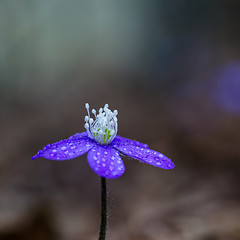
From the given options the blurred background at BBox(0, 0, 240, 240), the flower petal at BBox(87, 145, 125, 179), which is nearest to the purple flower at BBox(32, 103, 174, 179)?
the flower petal at BBox(87, 145, 125, 179)

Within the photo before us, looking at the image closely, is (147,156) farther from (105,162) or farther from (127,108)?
(127,108)

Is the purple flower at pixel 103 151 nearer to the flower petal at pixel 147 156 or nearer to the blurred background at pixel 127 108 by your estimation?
the flower petal at pixel 147 156

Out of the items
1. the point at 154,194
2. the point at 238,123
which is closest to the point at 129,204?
the point at 154,194

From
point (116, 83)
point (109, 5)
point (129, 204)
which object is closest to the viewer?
point (129, 204)

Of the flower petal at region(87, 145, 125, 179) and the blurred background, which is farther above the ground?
the blurred background

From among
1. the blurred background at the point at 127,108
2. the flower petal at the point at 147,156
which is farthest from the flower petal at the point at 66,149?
the blurred background at the point at 127,108

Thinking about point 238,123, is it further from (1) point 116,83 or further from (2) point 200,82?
(1) point 116,83

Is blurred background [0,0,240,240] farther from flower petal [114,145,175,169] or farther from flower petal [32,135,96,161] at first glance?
flower petal [32,135,96,161]
